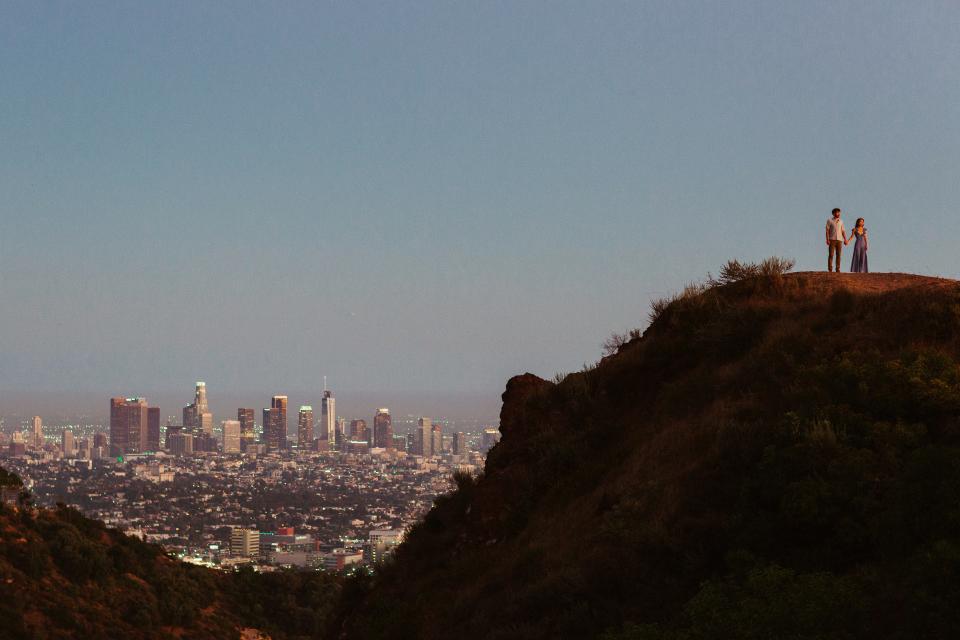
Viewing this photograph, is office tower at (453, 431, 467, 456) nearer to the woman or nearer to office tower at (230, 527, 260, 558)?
office tower at (230, 527, 260, 558)

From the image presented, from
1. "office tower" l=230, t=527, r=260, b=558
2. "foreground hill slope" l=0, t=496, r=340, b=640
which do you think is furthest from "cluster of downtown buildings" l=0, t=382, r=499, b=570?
"foreground hill slope" l=0, t=496, r=340, b=640

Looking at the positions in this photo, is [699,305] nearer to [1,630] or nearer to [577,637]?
[577,637]

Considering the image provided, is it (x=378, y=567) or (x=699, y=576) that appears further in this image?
(x=378, y=567)

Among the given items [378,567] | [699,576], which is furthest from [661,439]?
[378,567]

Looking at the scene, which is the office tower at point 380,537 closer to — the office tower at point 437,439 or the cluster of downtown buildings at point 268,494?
the cluster of downtown buildings at point 268,494

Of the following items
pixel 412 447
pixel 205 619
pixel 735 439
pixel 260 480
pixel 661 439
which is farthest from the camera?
pixel 412 447
